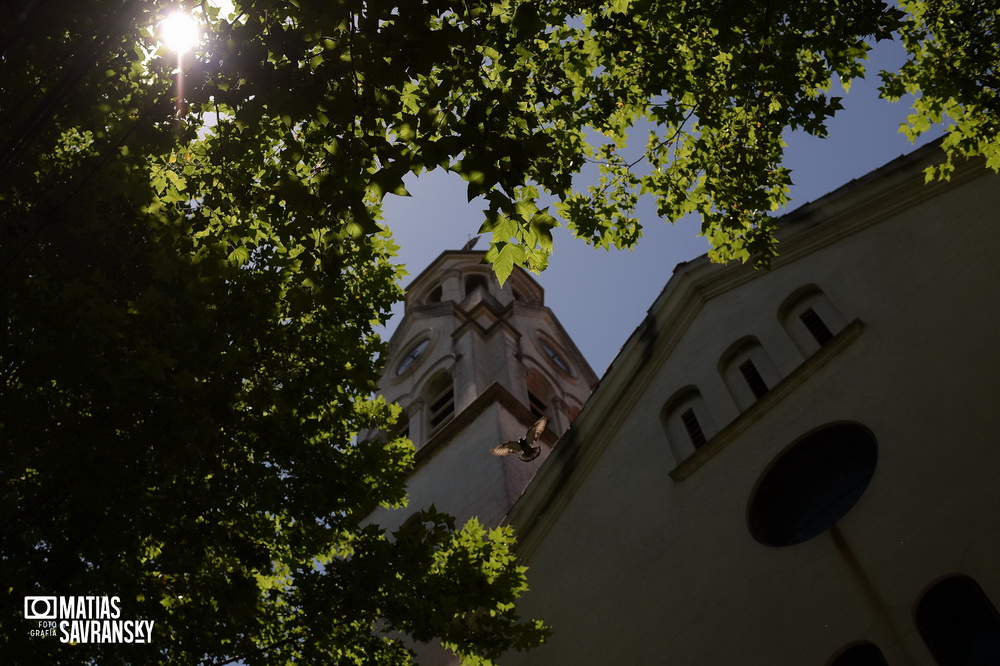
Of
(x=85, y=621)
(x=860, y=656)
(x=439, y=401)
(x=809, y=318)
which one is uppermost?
(x=439, y=401)

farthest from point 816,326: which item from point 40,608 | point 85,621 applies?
point 40,608

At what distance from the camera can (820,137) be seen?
930cm

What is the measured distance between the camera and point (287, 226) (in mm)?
7371

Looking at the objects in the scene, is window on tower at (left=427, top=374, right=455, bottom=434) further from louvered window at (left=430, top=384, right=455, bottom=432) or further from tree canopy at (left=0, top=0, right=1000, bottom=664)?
tree canopy at (left=0, top=0, right=1000, bottom=664)

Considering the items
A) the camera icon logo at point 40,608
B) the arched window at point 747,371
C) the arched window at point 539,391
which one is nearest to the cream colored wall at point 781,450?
the arched window at point 747,371

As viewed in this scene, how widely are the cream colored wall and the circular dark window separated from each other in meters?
0.18

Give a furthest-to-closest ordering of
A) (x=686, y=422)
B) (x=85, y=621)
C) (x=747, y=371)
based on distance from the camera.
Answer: (x=686, y=422), (x=747, y=371), (x=85, y=621)

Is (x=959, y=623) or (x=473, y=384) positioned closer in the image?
(x=959, y=623)

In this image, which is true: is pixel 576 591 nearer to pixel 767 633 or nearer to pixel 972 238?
pixel 767 633

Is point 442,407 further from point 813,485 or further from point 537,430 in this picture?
point 813,485

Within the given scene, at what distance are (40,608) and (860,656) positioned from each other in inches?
301

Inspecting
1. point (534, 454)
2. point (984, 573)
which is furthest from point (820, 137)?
point (534, 454)

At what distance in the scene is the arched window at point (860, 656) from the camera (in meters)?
8.35

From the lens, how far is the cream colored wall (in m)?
8.71
